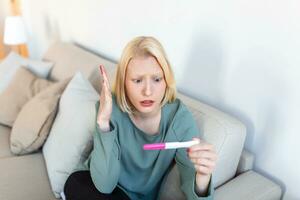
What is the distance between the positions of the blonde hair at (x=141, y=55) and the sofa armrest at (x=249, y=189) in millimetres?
359

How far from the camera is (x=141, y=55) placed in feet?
3.53

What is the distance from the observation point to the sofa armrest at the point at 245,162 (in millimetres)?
1270

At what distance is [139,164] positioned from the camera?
3.84 feet

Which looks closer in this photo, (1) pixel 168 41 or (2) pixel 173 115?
(2) pixel 173 115

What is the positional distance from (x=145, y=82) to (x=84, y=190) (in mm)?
429

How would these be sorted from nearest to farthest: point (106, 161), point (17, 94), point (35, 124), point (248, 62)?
point (106, 161) < point (248, 62) < point (35, 124) < point (17, 94)

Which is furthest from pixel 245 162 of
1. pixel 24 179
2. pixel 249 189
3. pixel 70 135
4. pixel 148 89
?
pixel 24 179

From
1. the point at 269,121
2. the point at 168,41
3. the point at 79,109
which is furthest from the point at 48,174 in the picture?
the point at 269,121

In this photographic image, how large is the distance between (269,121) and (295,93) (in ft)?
0.49

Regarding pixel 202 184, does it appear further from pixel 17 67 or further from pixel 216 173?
pixel 17 67

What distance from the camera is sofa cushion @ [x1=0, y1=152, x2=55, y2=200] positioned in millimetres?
1369

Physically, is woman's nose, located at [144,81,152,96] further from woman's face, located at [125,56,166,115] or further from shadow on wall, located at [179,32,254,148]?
shadow on wall, located at [179,32,254,148]

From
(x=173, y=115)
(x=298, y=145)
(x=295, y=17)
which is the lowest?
(x=298, y=145)

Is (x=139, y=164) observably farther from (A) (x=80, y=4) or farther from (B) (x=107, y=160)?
(A) (x=80, y=4)
